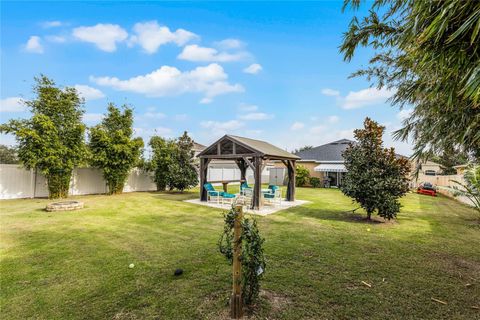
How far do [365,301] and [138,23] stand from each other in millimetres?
13139

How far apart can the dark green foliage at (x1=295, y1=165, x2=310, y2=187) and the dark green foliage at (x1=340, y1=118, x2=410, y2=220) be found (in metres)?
16.9

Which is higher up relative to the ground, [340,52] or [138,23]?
[138,23]

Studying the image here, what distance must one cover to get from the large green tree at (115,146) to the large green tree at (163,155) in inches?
54.0

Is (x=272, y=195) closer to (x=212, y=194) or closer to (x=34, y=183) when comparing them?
(x=212, y=194)

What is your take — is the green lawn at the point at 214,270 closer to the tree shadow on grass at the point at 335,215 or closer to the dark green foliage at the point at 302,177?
the tree shadow on grass at the point at 335,215

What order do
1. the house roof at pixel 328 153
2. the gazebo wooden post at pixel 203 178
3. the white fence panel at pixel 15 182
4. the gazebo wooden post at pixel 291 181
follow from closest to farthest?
the white fence panel at pixel 15 182
the gazebo wooden post at pixel 203 178
the gazebo wooden post at pixel 291 181
the house roof at pixel 328 153

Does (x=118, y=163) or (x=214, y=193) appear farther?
(x=118, y=163)

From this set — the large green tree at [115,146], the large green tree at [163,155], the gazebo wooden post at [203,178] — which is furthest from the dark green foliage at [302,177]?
the large green tree at [115,146]

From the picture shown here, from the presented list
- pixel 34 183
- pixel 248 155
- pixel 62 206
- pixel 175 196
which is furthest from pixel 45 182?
pixel 248 155

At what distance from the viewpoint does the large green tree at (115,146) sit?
50.8ft

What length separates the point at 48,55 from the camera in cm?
1136

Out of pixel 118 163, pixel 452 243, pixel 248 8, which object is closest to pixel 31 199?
pixel 118 163

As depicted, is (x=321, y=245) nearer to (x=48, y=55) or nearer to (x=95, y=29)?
(x=95, y=29)

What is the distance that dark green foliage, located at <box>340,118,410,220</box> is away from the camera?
8.53 meters
